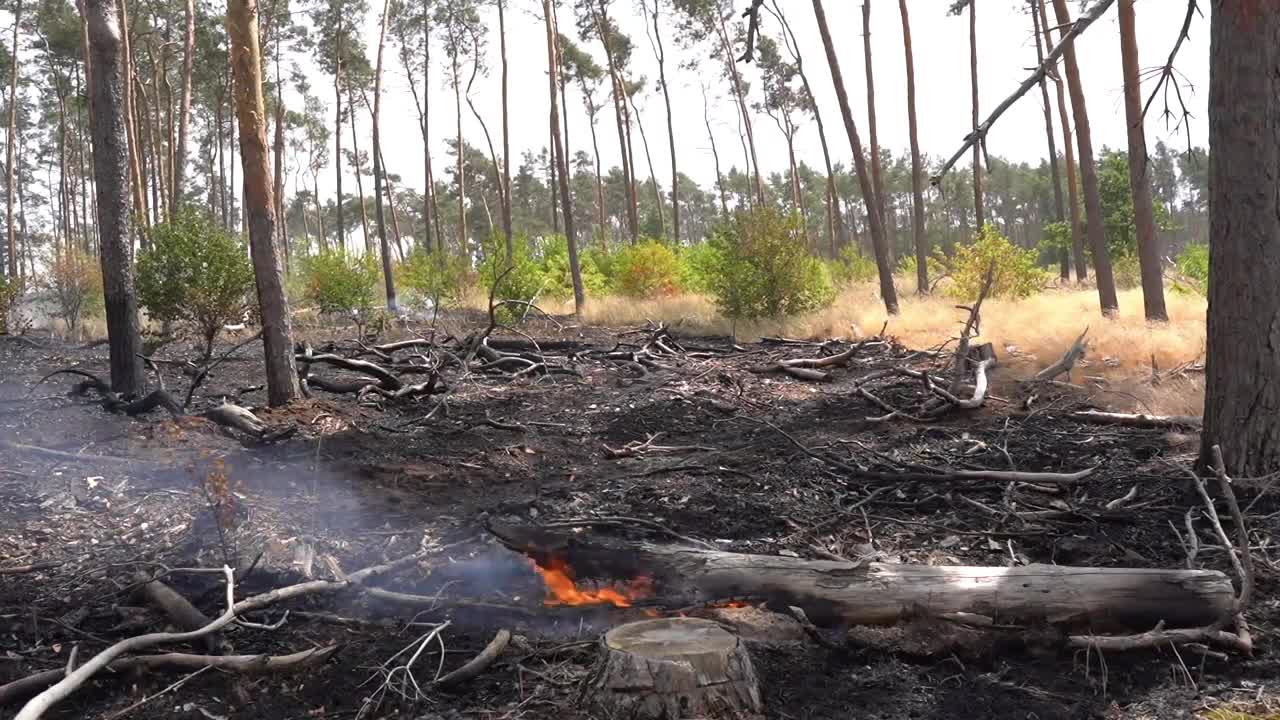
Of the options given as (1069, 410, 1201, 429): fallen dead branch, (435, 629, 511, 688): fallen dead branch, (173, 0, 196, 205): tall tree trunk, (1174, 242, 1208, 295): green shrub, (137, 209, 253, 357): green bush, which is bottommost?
(435, 629, 511, 688): fallen dead branch

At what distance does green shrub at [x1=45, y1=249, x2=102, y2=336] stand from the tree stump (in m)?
19.1

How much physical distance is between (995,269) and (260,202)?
14.0 m

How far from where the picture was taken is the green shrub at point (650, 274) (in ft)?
77.8

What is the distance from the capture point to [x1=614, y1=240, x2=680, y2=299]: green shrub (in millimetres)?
23719

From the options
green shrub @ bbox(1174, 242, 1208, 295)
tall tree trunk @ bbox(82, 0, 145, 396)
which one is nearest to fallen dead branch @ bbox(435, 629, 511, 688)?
tall tree trunk @ bbox(82, 0, 145, 396)

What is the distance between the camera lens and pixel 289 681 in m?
3.46

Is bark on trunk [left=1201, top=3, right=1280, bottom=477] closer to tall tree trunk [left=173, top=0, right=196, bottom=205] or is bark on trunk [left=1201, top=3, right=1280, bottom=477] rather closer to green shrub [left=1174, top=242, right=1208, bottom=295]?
green shrub [left=1174, top=242, right=1208, bottom=295]

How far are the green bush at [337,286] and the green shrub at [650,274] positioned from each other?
646 centimetres

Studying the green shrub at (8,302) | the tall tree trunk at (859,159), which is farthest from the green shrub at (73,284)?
the tall tree trunk at (859,159)

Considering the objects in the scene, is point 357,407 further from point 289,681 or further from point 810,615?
point 810,615

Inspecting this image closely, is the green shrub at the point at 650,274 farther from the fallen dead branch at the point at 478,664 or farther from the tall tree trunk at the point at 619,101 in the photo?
the fallen dead branch at the point at 478,664

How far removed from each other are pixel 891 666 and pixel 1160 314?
1142 centimetres

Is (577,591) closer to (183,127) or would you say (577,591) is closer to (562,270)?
(183,127)

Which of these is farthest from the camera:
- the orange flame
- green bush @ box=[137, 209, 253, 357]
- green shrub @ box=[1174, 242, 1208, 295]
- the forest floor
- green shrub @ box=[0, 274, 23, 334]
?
green shrub @ box=[0, 274, 23, 334]
